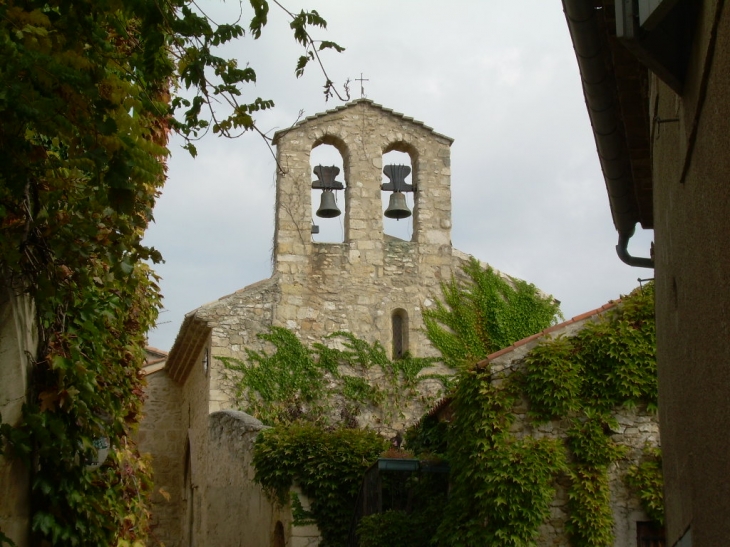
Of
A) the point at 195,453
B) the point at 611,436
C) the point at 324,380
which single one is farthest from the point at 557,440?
the point at 195,453

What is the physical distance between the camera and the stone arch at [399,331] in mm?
18266

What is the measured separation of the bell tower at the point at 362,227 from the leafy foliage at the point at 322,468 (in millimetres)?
3761

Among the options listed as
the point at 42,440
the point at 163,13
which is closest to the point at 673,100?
the point at 163,13

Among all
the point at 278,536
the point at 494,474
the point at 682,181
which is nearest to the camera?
the point at 682,181

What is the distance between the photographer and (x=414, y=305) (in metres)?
18.3

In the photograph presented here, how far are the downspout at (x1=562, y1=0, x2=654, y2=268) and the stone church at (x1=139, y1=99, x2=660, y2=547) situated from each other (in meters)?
9.66

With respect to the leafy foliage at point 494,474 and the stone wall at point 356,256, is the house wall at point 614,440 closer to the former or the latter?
the leafy foliage at point 494,474

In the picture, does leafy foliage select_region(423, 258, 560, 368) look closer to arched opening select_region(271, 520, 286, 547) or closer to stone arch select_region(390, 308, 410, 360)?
stone arch select_region(390, 308, 410, 360)

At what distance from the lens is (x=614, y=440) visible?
10766 mm

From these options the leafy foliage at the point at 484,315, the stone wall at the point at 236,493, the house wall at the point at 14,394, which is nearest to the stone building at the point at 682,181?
the house wall at the point at 14,394

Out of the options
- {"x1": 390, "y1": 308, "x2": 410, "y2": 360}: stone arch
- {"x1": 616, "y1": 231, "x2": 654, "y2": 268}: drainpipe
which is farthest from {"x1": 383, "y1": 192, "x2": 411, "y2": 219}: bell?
{"x1": 616, "y1": 231, "x2": 654, "y2": 268}: drainpipe

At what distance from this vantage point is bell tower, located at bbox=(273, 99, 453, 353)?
18.0m

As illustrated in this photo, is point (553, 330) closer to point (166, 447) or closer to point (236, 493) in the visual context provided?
point (236, 493)

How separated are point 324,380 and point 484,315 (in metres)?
2.98
